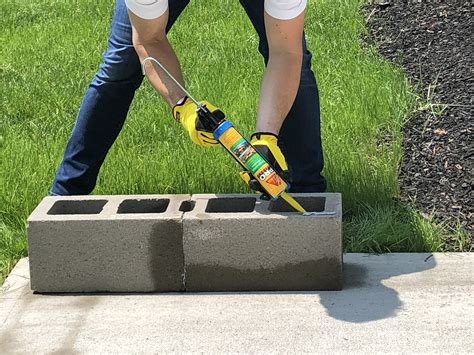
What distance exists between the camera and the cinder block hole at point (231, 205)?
3.67m

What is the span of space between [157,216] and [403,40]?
11.1 feet

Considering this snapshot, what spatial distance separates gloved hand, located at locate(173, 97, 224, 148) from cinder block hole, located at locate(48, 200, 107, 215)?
48 cm

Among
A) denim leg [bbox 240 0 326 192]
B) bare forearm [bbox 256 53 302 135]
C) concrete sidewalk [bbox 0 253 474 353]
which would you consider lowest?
concrete sidewalk [bbox 0 253 474 353]

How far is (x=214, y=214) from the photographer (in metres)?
3.51

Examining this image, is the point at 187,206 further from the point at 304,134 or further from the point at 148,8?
the point at 148,8

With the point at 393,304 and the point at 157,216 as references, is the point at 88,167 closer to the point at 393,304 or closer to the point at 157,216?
the point at 157,216

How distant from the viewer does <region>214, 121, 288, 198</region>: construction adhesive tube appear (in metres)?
→ 3.21

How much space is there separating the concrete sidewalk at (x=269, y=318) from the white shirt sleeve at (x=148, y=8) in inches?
38.8

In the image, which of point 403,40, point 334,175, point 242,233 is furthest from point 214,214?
point 403,40

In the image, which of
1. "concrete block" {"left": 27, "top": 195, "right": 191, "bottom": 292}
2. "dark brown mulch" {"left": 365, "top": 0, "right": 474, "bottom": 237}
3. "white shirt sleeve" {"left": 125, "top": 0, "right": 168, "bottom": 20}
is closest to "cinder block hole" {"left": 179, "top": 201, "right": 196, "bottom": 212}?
"concrete block" {"left": 27, "top": 195, "right": 191, "bottom": 292}

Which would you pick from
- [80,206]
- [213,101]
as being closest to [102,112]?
[80,206]

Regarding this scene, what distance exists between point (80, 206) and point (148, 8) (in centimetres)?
81

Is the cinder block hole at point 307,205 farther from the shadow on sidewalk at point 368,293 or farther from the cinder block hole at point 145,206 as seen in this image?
the cinder block hole at point 145,206

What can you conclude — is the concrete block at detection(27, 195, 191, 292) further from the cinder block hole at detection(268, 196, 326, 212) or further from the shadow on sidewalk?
the shadow on sidewalk
